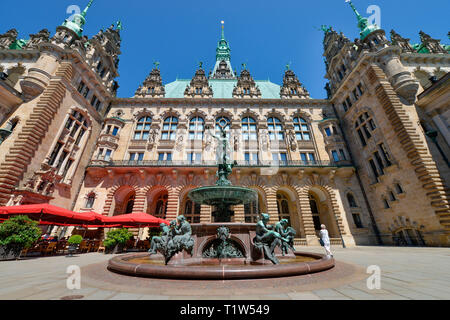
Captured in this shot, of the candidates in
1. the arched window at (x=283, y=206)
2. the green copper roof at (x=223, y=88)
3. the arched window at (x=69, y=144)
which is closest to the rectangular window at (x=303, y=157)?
the arched window at (x=283, y=206)

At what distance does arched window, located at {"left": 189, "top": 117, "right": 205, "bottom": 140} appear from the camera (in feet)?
77.6

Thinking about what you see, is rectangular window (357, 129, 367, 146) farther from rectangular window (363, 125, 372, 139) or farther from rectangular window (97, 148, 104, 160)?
rectangular window (97, 148, 104, 160)

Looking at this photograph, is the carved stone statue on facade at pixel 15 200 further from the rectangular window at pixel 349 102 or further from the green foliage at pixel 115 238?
the rectangular window at pixel 349 102

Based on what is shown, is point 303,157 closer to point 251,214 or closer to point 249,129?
point 249,129

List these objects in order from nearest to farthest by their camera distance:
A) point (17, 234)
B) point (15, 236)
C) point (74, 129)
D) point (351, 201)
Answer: point (15, 236) → point (17, 234) → point (74, 129) → point (351, 201)

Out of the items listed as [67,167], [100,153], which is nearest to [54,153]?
[67,167]

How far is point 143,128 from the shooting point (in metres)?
24.0

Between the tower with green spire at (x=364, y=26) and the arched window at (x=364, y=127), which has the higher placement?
the tower with green spire at (x=364, y=26)

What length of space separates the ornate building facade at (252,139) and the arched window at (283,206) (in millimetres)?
125

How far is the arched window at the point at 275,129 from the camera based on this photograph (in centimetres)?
2373

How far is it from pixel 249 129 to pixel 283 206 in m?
10.9
